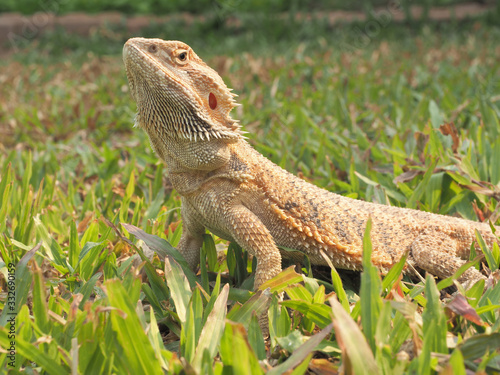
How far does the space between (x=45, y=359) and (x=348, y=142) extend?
9.08 ft

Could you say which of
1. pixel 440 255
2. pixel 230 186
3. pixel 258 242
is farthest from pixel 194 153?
pixel 440 255

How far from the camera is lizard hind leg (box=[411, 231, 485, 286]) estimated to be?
2113mm

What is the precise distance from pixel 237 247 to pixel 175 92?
0.77 metres

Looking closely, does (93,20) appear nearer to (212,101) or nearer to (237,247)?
(212,101)

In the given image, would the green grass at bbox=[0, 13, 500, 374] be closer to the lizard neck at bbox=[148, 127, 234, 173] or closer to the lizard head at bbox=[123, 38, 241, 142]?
the lizard neck at bbox=[148, 127, 234, 173]

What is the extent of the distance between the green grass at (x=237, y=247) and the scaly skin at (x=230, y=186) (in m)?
0.16

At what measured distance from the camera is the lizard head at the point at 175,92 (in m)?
2.08

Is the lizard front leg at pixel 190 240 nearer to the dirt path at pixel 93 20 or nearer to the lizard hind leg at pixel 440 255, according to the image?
the lizard hind leg at pixel 440 255

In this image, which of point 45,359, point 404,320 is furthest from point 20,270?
point 404,320

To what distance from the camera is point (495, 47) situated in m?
7.12

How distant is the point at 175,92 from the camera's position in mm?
2076

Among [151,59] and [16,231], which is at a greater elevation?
[151,59]

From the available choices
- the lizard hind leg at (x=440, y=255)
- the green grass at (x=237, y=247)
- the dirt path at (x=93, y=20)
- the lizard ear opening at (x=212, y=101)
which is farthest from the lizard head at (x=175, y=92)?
the dirt path at (x=93, y=20)

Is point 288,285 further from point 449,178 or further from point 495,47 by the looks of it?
point 495,47
